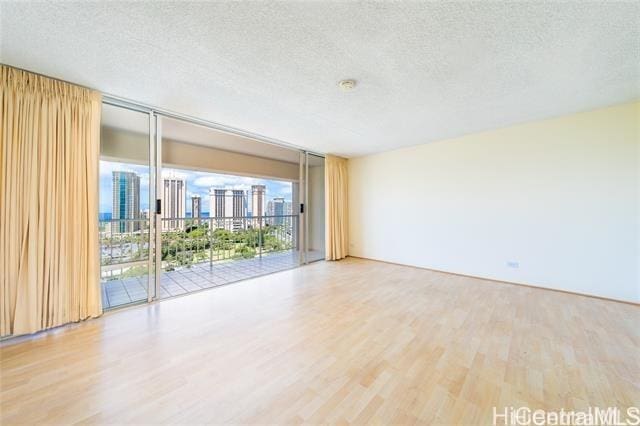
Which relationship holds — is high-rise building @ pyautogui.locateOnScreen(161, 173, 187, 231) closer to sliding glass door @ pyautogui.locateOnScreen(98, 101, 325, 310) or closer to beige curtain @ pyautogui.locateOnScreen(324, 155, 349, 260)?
sliding glass door @ pyautogui.locateOnScreen(98, 101, 325, 310)

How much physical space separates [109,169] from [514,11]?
3726 millimetres

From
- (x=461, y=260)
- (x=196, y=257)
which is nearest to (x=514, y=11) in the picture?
(x=461, y=260)

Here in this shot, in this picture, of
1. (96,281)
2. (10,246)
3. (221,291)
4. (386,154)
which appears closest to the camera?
(10,246)

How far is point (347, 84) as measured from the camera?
7.23ft

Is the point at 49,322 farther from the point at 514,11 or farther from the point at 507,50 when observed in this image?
the point at 507,50

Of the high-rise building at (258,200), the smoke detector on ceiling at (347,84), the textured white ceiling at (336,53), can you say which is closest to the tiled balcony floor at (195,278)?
the high-rise building at (258,200)

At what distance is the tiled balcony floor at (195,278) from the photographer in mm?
2862

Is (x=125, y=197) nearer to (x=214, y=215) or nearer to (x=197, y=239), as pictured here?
(x=197, y=239)

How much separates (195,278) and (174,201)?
1364 millimetres

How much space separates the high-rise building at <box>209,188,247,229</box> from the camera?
4.77 m

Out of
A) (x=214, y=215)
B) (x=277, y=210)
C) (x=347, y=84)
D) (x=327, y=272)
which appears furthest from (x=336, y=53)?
(x=277, y=210)

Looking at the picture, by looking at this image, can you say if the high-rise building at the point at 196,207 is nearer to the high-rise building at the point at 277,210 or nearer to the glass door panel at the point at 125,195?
the glass door panel at the point at 125,195

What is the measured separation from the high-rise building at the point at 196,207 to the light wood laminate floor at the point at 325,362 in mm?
1946

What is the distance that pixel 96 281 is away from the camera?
2.26 m
